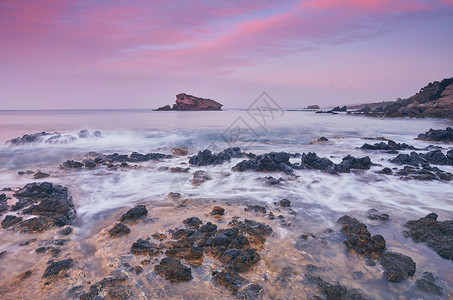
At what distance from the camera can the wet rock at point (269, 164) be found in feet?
33.4

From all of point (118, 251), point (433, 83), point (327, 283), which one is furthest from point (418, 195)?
point (433, 83)

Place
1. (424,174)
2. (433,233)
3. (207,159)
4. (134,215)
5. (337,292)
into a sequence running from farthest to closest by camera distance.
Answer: (207,159), (424,174), (134,215), (433,233), (337,292)

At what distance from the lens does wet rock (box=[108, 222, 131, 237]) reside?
16.4 ft

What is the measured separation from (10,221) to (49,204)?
2.64ft

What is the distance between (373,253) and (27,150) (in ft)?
65.2

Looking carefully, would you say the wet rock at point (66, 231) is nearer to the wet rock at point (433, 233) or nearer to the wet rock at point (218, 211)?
the wet rock at point (218, 211)

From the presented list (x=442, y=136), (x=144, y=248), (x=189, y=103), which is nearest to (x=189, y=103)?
(x=189, y=103)

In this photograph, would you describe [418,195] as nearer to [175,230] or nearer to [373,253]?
[373,253]

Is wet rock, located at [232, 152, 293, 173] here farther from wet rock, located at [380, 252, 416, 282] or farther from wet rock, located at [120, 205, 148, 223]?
wet rock, located at [380, 252, 416, 282]

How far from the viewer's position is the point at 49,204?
607cm

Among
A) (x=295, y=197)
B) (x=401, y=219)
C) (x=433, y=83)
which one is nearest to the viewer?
(x=401, y=219)

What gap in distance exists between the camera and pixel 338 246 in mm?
4590

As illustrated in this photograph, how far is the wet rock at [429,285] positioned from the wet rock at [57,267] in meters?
5.55

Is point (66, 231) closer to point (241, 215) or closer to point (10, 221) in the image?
point (10, 221)
